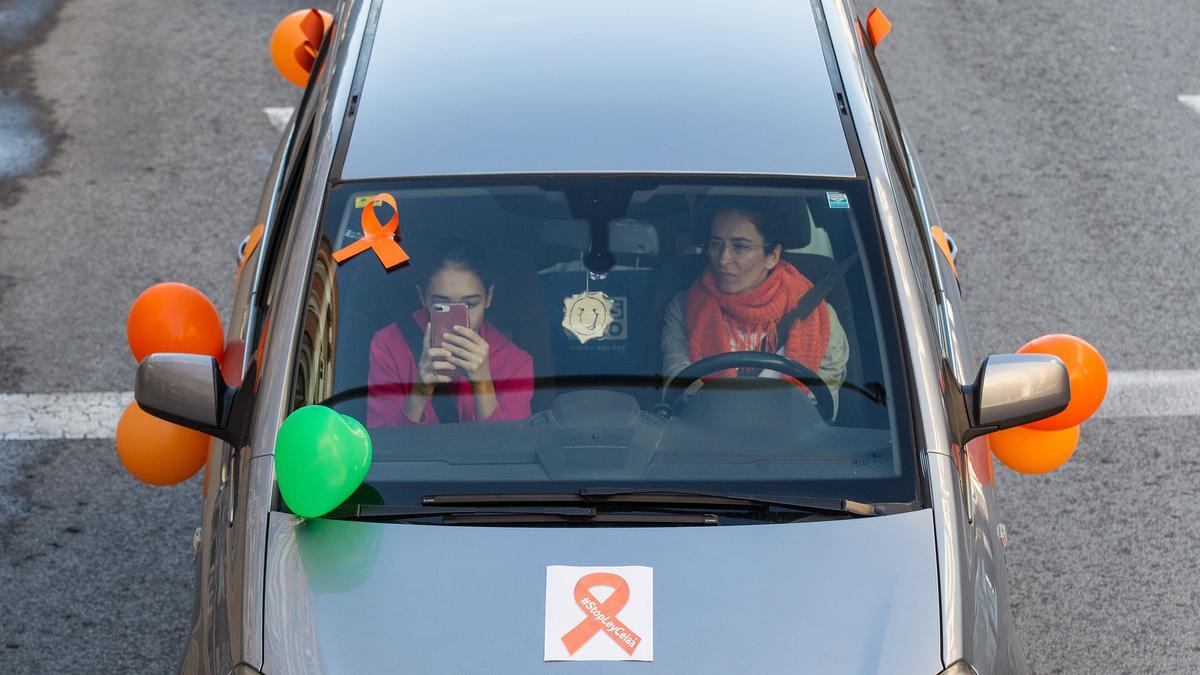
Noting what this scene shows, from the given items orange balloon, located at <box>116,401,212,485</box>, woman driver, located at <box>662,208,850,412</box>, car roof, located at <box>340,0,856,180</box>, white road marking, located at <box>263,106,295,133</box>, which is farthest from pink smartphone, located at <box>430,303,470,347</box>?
white road marking, located at <box>263,106,295,133</box>

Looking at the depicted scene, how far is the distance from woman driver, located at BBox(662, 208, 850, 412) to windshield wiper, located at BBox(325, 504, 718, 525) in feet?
1.67

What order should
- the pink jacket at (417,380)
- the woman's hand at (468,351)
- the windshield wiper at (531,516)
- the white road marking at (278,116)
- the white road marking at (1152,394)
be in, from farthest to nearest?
the white road marking at (278,116)
the white road marking at (1152,394)
the woman's hand at (468,351)
the pink jacket at (417,380)
the windshield wiper at (531,516)

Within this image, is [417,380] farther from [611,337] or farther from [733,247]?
[733,247]

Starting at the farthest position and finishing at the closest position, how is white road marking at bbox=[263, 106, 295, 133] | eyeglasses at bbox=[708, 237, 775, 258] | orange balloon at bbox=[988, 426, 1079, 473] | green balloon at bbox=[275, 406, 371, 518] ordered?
white road marking at bbox=[263, 106, 295, 133], orange balloon at bbox=[988, 426, 1079, 473], eyeglasses at bbox=[708, 237, 775, 258], green balloon at bbox=[275, 406, 371, 518]

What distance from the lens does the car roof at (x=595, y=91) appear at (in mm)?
3521

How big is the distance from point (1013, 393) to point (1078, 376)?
3.34ft

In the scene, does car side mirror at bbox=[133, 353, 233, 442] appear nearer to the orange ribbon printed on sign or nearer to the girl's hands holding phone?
the girl's hands holding phone

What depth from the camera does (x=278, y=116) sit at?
24.8ft

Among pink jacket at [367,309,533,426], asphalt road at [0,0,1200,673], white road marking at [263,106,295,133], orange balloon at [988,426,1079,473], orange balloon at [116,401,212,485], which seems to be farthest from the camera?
white road marking at [263,106,295,133]

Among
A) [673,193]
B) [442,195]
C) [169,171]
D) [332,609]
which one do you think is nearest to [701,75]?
[673,193]

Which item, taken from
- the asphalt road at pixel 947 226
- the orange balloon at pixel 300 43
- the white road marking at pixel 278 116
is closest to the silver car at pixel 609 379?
the asphalt road at pixel 947 226

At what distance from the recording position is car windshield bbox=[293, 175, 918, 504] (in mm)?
3180

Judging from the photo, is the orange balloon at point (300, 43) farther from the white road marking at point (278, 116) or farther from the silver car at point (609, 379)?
the white road marking at point (278, 116)

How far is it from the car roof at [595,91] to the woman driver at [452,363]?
10.9 inches
